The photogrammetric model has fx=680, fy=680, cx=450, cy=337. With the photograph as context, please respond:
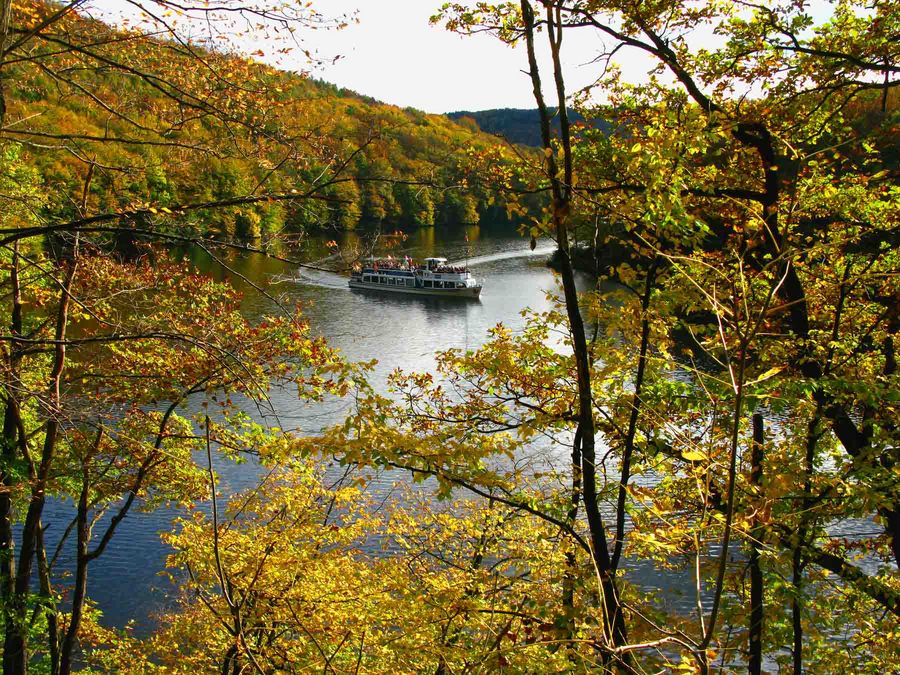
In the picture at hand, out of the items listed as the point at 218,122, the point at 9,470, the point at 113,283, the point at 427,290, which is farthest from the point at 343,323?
the point at 218,122

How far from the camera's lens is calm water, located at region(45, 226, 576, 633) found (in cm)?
1280

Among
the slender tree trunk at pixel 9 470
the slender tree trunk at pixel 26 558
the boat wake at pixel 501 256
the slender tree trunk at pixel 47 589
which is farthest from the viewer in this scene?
the boat wake at pixel 501 256

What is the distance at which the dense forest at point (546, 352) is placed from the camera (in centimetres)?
343

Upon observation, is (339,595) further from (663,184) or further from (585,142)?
(663,184)

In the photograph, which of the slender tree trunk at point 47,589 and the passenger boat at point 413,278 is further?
the passenger boat at point 413,278

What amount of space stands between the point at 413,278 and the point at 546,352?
38.0m

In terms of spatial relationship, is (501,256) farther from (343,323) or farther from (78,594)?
(78,594)

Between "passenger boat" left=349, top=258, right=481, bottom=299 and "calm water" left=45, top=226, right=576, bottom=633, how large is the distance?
1244 millimetres

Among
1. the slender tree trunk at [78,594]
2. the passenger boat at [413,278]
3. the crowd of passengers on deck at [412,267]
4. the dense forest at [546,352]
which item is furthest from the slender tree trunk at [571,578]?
the crowd of passengers on deck at [412,267]

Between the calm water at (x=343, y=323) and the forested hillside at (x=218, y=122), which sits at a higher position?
the forested hillside at (x=218, y=122)

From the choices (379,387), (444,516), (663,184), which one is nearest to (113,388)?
(444,516)

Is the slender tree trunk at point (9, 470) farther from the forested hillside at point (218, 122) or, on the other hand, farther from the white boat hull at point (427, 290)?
the white boat hull at point (427, 290)

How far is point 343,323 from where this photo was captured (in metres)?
31.7

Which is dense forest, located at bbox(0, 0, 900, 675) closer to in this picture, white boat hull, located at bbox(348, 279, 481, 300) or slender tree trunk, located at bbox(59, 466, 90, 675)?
slender tree trunk, located at bbox(59, 466, 90, 675)
